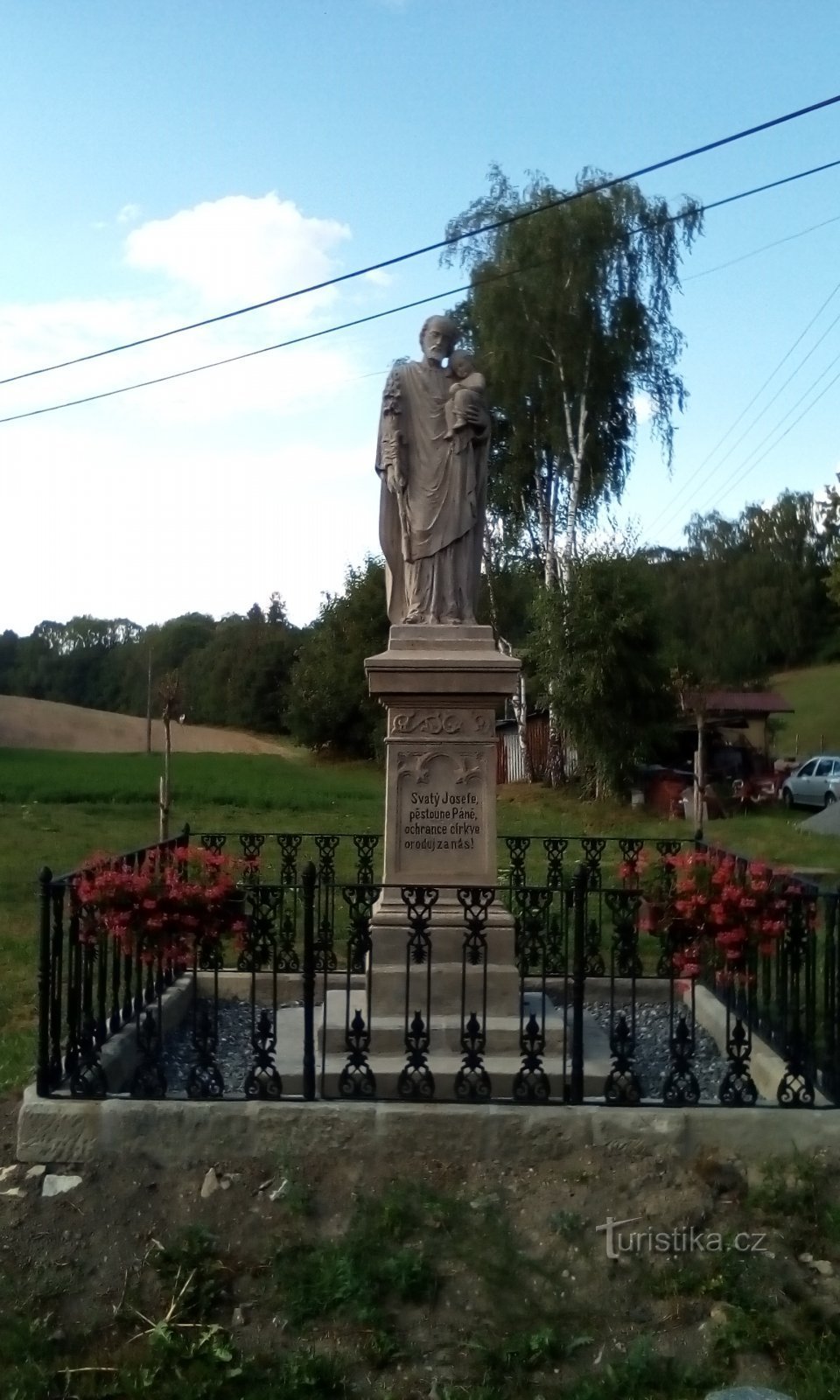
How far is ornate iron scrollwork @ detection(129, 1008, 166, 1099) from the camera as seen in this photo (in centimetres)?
557

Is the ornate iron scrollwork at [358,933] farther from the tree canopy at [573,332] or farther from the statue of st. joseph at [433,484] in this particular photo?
the tree canopy at [573,332]

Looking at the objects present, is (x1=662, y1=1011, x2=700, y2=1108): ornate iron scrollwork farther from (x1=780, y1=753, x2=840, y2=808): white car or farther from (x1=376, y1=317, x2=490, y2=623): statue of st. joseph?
(x1=780, y1=753, x2=840, y2=808): white car

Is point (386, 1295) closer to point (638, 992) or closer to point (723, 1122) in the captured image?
point (723, 1122)

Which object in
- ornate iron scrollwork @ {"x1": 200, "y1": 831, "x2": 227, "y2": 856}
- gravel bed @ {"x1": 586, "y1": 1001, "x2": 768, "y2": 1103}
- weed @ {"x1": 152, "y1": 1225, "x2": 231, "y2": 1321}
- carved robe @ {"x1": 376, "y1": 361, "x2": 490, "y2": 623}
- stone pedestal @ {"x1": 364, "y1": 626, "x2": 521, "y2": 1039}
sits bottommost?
weed @ {"x1": 152, "y1": 1225, "x2": 231, "y2": 1321}

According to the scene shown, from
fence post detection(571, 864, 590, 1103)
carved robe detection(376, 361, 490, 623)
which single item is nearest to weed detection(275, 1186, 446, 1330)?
fence post detection(571, 864, 590, 1103)

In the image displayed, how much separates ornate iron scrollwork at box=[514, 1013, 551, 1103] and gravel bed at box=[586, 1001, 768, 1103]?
0.55 m

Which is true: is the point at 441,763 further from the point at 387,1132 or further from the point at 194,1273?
the point at 194,1273

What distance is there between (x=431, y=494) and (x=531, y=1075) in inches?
137

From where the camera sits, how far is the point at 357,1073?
5.67 metres

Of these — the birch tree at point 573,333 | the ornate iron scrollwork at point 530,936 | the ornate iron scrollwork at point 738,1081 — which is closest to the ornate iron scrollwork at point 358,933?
the ornate iron scrollwork at point 530,936

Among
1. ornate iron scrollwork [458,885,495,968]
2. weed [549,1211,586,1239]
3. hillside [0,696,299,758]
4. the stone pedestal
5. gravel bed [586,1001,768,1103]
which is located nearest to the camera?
weed [549,1211,586,1239]

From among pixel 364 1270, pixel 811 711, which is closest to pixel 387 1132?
pixel 364 1270

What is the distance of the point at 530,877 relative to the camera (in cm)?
1321

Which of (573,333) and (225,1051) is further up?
(573,333)
